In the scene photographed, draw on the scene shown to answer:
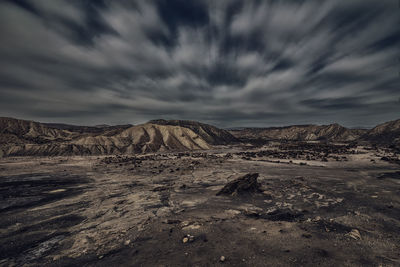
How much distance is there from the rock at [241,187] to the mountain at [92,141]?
1978 inches

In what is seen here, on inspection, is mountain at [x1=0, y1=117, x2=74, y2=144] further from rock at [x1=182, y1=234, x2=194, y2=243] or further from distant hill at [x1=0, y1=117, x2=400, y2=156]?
rock at [x1=182, y1=234, x2=194, y2=243]

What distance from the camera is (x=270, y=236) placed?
721 centimetres

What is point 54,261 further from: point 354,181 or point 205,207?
point 354,181

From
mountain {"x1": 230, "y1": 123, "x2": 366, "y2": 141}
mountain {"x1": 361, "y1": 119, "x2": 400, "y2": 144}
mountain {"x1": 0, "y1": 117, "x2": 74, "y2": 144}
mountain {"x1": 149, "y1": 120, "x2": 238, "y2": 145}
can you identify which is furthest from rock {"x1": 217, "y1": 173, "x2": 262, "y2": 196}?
mountain {"x1": 230, "y1": 123, "x2": 366, "y2": 141}

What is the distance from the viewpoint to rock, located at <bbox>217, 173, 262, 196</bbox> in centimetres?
1369

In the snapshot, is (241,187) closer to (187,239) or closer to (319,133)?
(187,239)

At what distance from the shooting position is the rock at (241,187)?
13.7m

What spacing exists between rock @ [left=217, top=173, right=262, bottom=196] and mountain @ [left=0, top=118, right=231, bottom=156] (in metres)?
50.2

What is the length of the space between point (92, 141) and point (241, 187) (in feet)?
202

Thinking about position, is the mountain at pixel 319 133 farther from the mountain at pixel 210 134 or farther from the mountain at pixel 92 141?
the mountain at pixel 92 141

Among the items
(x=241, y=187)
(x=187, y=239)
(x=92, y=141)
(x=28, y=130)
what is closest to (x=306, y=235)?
(x=187, y=239)

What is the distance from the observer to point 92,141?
59.3 meters

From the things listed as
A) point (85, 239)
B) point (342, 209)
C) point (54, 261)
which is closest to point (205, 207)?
point (85, 239)

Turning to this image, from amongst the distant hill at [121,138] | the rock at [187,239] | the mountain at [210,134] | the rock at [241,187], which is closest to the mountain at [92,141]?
the distant hill at [121,138]
